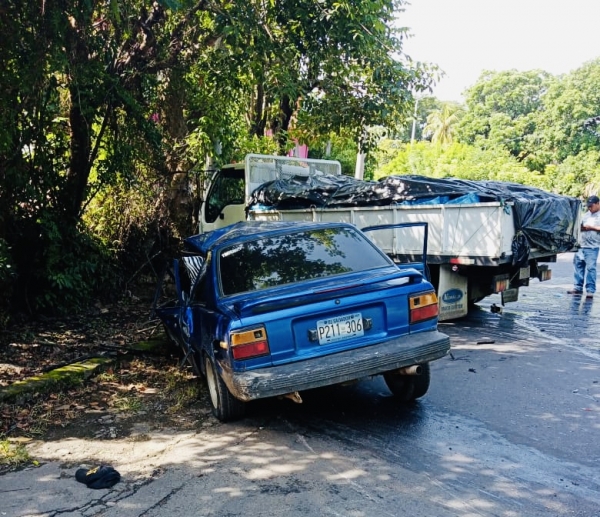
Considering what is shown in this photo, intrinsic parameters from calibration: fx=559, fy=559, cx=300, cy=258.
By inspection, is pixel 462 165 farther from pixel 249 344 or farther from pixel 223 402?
pixel 249 344

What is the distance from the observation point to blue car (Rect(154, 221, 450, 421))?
3949 mm

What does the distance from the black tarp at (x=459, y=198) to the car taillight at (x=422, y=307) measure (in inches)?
125

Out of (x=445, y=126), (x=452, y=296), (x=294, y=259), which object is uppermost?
(x=445, y=126)

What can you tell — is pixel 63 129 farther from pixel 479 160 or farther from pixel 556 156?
pixel 556 156

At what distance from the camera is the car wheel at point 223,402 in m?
4.41

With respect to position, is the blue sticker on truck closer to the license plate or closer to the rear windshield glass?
the rear windshield glass

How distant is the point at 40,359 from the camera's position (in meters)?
6.20

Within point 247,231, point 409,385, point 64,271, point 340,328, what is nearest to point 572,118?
point 64,271

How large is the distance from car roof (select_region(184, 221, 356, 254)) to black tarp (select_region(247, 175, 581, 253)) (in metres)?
2.93

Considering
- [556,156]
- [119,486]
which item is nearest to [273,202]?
[119,486]

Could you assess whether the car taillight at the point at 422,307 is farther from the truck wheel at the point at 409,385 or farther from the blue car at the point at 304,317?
the truck wheel at the point at 409,385

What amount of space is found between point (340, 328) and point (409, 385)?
1.01m

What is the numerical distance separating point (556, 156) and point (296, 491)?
4099 cm

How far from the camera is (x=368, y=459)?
372 cm
